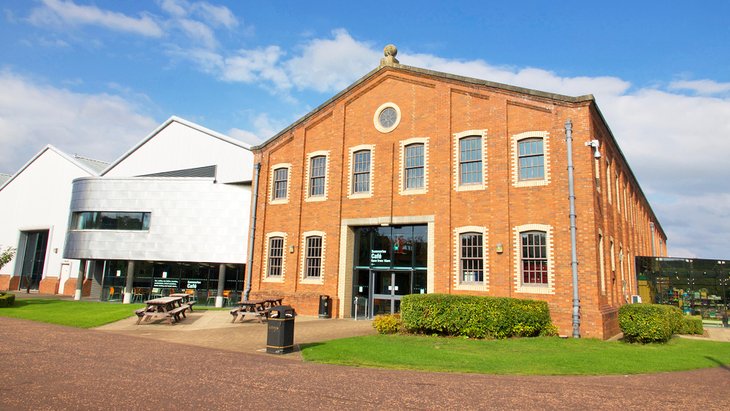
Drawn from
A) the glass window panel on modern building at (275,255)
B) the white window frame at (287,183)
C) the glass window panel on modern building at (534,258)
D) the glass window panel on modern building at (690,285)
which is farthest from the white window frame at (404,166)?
the glass window panel on modern building at (690,285)

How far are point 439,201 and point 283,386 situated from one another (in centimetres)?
1266

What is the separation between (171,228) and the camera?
29.4 m

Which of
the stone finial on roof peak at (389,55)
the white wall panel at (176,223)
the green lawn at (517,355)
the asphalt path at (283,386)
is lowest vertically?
the asphalt path at (283,386)

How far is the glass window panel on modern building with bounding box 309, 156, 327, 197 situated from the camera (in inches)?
926

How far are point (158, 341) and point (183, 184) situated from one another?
17.8 metres

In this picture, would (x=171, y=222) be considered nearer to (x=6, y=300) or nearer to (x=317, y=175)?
(x=6, y=300)

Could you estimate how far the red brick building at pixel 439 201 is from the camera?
17109 millimetres

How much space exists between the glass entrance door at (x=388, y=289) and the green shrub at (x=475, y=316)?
4687mm

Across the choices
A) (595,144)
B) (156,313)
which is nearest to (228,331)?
(156,313)

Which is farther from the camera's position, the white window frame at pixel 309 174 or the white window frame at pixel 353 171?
the white window frame at pixel 309 174

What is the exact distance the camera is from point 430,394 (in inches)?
310

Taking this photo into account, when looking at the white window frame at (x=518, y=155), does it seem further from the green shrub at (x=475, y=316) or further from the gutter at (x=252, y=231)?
the gutter at (x=252, y=231)

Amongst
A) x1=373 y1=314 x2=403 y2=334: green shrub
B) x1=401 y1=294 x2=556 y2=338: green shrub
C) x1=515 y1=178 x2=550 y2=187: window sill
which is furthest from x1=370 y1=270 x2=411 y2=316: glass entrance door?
x1=515 y1=178 x2=550 y2=187: window sill

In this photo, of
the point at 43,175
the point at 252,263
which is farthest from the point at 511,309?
the point at 43,175
